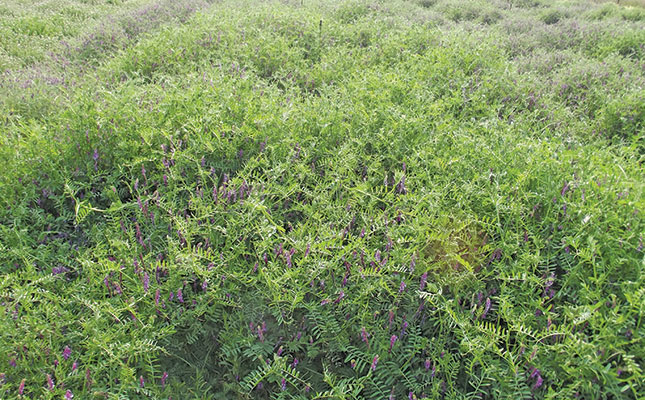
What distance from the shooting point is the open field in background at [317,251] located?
2.03 meters

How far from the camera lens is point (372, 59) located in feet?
18.0

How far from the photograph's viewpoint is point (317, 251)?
8.00ft

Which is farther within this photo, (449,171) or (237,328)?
(449,171)

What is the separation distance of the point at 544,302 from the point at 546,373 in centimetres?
37

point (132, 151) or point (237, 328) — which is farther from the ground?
point (132, 151)

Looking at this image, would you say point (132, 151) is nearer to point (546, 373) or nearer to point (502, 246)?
point (502, 246)

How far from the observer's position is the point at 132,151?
3188 mm

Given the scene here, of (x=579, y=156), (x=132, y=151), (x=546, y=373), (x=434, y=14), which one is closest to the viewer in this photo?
(x=546, y=373)

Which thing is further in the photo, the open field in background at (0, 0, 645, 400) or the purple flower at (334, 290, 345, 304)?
the purple flower at (334, 290, 345, 304)

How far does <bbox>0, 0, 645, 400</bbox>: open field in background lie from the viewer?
2.03 meters

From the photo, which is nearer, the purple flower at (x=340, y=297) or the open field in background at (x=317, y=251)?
the open field in background at (x=317, y=251)

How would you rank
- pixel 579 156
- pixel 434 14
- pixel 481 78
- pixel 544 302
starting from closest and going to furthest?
pixel 544 302 → pixel 579 156 → pixel 481 78 → pixel 434 14

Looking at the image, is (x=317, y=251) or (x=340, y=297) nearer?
(x=340, y=297)

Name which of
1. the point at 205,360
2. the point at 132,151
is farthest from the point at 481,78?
the point at 205,360
